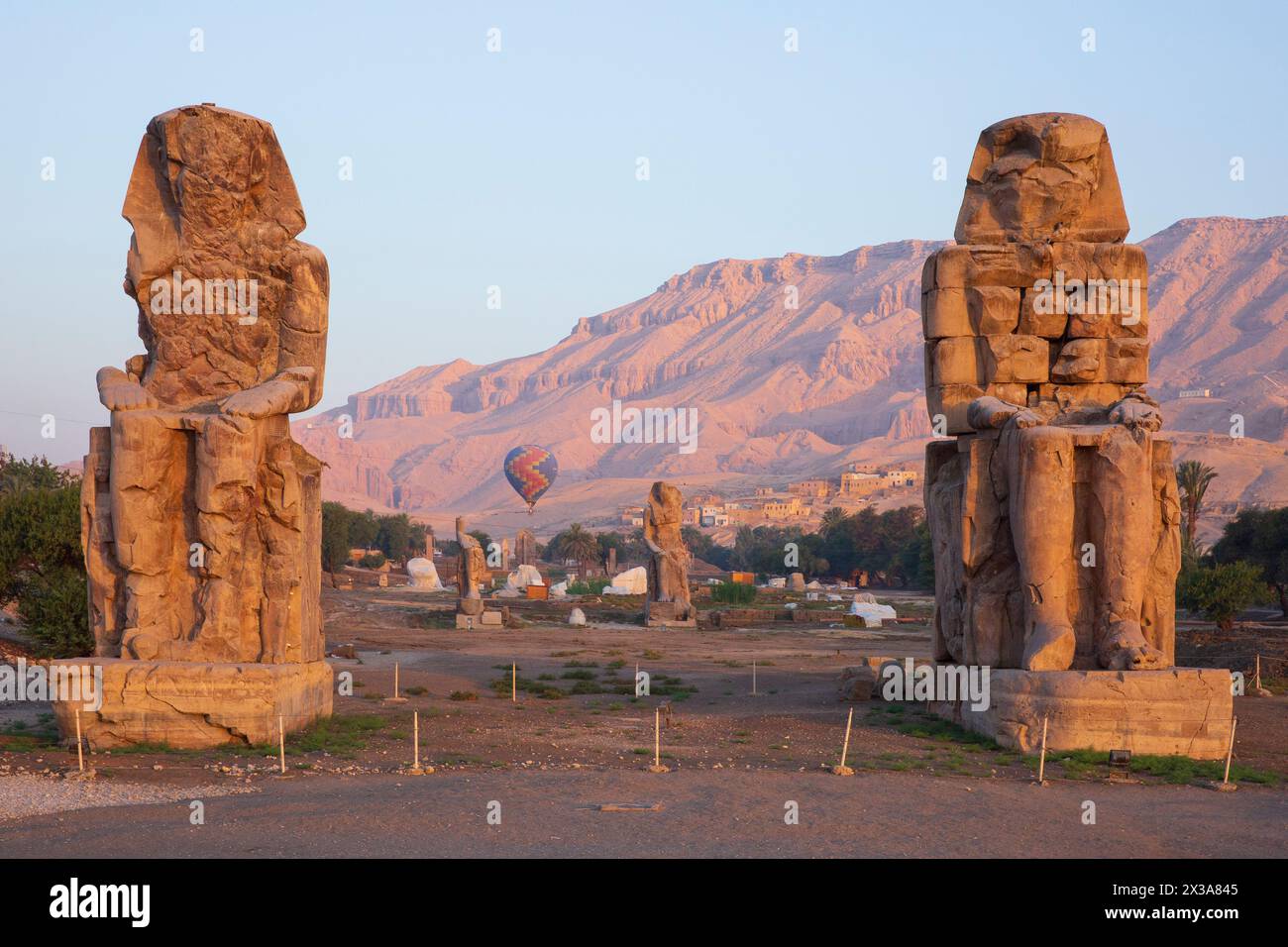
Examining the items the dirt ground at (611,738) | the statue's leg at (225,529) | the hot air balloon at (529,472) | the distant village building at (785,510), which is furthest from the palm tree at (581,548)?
the statue's leg at (225,529)

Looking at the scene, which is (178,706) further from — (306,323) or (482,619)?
(482,619)

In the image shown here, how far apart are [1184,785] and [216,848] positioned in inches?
257

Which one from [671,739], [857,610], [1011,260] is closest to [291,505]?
[671,739]

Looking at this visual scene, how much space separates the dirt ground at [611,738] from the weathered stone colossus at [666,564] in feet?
38.9

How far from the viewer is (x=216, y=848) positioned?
6996mm

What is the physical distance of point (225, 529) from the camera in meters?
10.8

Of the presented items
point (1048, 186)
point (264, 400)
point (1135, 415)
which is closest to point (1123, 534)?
point (1135, 415)

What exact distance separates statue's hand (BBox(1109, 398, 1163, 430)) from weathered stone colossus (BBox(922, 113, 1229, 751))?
2cm

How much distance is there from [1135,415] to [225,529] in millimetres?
7390

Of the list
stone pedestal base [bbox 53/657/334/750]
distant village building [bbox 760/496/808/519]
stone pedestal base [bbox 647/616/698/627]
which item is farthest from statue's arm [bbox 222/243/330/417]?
distant village building [bbox 760/496/808/519]

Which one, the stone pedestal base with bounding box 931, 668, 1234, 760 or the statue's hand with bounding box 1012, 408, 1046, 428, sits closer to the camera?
the stone pedestal base with bounding box 931, 668, 1234, 760

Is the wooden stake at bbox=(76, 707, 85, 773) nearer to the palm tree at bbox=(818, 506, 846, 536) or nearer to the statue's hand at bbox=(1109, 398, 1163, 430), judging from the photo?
the statue's hand at bbox=(1109, 398, 1163, 430)

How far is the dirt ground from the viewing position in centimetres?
961

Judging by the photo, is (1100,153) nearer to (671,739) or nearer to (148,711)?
(671,739)
